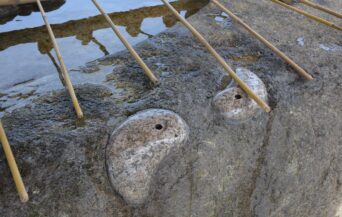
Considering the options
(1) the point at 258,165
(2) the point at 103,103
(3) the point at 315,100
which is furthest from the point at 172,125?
(3) the point at 315,100

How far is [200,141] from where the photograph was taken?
2.53 metres

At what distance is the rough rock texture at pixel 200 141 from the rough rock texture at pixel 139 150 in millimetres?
60

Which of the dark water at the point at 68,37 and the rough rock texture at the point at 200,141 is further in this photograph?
the dark water at the point at 68,37

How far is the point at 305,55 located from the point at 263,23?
742 mm

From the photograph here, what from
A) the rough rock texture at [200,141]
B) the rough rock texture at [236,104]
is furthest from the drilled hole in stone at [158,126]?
the rough rock texture at [236,104]

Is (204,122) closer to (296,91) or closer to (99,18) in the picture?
(296,91)

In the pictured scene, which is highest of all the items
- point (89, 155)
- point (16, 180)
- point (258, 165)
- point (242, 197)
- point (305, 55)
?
point (16, 180)

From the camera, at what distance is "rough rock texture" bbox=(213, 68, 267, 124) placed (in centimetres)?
267

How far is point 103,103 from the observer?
8.70ft

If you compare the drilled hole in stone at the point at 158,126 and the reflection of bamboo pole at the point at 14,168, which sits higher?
the reflection of bamboo pole at the point at 14,168

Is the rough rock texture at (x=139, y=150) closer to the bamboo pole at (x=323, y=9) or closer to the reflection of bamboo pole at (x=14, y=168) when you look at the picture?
the reflection of bamboo pole at (x=14, y=168)

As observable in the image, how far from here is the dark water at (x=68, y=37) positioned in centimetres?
300

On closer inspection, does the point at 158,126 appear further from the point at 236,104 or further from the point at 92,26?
the point at 92,26

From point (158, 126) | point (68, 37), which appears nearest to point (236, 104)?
point (158, 126)
